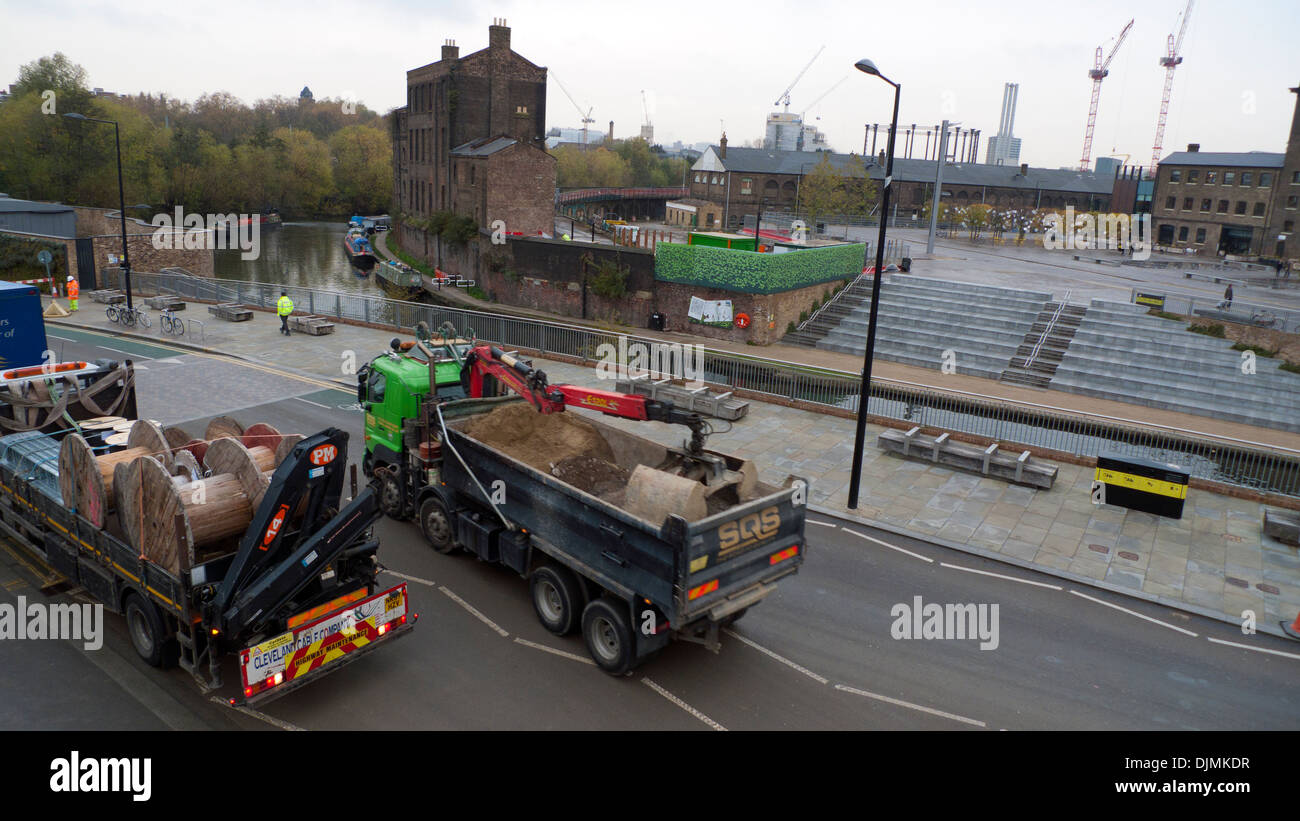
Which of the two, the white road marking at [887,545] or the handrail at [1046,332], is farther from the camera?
the handrail at [1046,332]

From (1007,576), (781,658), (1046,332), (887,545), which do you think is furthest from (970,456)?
(1046,332)

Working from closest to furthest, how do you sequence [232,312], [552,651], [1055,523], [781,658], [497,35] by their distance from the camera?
1. [552,651]
2. [781,658]
3. [1055,523]
4. [232,312]
5. [497,35]

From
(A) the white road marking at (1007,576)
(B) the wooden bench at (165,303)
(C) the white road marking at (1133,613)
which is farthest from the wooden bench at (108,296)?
(C) the white road marking at (1133,613)

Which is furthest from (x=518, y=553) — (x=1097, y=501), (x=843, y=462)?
(x=1097, y=501)

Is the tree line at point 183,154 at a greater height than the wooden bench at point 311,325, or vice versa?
the tree line at point 183,154

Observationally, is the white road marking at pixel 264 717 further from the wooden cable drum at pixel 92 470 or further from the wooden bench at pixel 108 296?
the wooden bench at pixel 108 296

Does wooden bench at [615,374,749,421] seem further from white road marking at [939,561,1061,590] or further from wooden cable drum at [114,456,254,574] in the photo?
wooden cable drum at [114,456,254,574]

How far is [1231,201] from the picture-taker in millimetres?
69625

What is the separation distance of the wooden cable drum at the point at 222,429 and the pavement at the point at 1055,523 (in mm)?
10033

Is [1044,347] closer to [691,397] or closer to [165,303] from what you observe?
[691,397]

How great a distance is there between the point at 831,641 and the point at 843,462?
8006 millimetres

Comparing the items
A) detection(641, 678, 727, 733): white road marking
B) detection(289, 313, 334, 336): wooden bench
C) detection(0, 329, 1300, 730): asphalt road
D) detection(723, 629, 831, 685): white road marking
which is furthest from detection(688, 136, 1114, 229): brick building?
detection(641, 678, 727, 733): white road marking

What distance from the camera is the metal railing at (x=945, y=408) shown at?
1700cm

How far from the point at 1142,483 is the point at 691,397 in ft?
34.1
